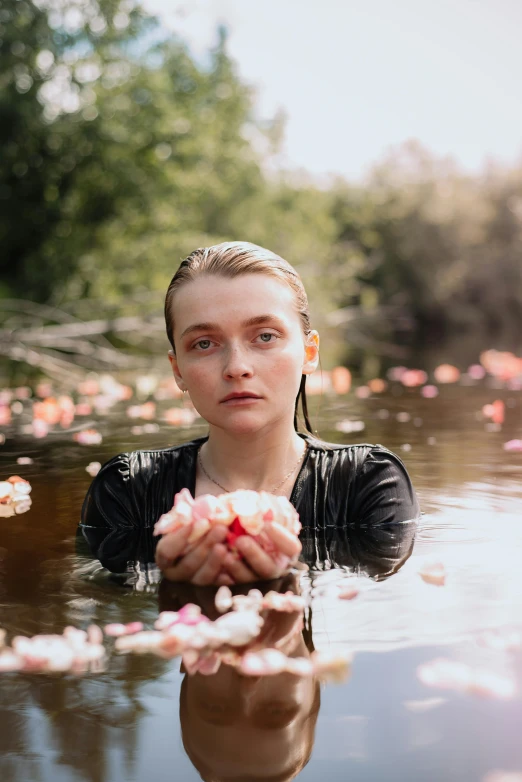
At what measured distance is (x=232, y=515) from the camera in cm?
240

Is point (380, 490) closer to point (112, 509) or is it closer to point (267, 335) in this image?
point (267, 335)

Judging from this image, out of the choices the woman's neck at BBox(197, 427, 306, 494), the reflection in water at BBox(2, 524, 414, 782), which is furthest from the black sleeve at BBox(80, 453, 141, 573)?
the reflection in water at BBox(2, 524, 414, 782)

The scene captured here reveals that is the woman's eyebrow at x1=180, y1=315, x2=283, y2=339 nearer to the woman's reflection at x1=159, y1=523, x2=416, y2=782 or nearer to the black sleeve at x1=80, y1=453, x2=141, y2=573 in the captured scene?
the black sleeve at x1=80, y1=453, x2=141, y2=573

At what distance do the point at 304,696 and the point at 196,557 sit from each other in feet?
2.56

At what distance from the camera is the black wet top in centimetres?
320

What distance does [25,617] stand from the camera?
2.41 meters

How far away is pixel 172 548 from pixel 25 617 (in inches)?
17.3

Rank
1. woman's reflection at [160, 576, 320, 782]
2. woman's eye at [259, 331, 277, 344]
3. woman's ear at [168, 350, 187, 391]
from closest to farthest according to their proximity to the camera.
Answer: woman's reflection at [160, 576, 320, 782]
woman's eye at [259, 331, 277, 344]
woman's ear at [168, 350, 187, 391]

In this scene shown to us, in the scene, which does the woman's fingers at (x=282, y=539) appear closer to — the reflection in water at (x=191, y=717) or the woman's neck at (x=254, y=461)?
the reflection in water at (x=191, y=717)

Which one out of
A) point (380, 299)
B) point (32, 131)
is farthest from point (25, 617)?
point (380, 299)

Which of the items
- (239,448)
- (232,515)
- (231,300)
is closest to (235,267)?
(231,300)

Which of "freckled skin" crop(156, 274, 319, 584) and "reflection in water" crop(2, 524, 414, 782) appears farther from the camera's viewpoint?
"freckled skin" crop(156, 274, 319, 584)

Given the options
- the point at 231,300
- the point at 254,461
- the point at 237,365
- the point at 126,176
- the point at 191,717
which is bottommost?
the point at 191,717

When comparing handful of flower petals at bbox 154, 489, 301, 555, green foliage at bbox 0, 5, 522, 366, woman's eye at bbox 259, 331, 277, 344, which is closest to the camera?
handful of flower petals at bbox 154, 489, 301, 555
